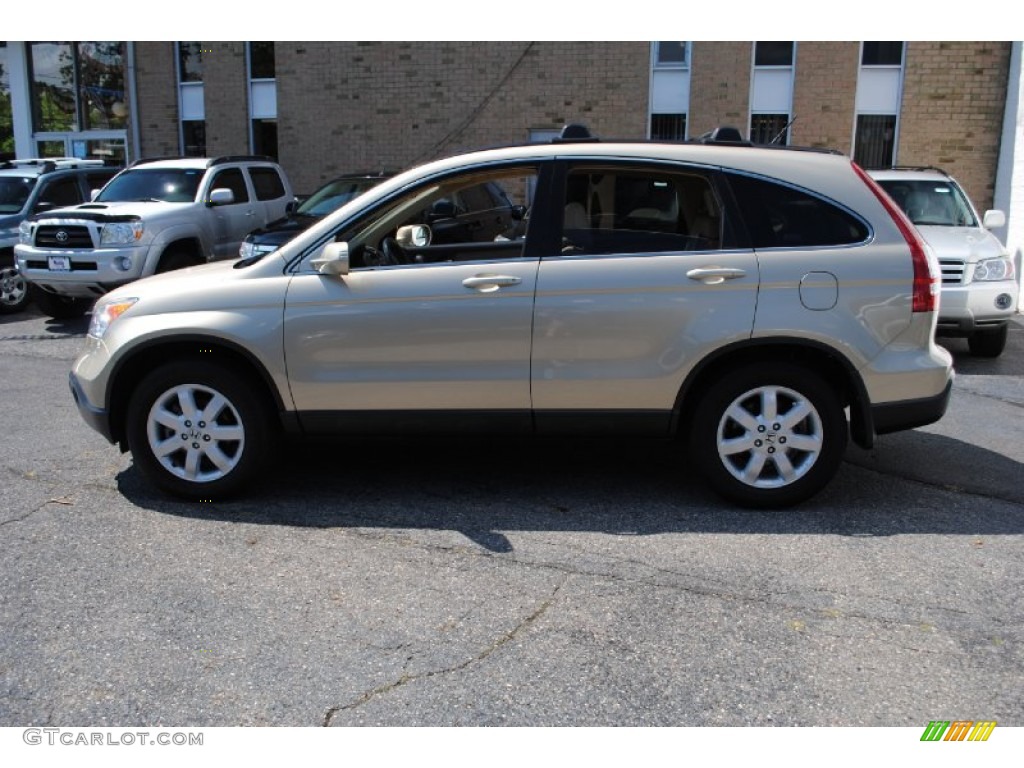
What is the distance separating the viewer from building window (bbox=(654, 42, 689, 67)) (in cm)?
1666

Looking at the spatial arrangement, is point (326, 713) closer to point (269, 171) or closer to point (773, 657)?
point (773, 657)

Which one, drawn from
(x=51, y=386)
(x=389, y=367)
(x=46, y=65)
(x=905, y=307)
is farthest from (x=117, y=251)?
(x=46, y=65)

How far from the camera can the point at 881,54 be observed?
53.0 feet

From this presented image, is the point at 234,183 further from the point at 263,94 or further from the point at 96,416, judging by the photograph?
the point at 96,416

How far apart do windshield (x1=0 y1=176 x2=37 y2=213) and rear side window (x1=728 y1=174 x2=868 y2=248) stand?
10.7 m

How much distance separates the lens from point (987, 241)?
9.16 m

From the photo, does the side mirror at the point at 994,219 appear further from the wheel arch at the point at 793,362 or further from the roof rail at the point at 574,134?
the roof rail at the point at 574,134

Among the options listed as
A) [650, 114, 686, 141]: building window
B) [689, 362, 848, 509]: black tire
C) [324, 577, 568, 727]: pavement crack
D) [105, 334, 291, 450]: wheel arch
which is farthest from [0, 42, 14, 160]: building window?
[324, 577, 568, 727]: pavement crack

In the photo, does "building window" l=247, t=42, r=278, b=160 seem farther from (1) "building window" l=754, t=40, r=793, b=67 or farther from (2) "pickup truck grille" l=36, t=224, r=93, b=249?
(1) "building window" l=754, t=40, r=793, b=67

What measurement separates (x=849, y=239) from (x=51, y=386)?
21.5 feet

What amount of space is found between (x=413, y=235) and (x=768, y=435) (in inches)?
90.3

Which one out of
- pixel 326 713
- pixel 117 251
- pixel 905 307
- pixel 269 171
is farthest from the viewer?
pixel 269 171

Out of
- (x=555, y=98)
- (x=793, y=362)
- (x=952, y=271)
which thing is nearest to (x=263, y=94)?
(x=555, y=98)
